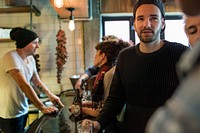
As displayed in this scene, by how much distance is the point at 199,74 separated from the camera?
219 millimetres

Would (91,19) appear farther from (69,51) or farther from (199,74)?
(199,74)

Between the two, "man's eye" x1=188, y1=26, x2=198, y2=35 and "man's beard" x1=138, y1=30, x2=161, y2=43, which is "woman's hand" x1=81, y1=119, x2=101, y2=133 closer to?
"man's beard" x1=138, y1=30, x2=161, y2=43

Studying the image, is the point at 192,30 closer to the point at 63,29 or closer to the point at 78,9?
the point at 78,9

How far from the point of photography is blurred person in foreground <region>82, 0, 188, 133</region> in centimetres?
128

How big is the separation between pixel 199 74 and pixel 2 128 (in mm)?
2286

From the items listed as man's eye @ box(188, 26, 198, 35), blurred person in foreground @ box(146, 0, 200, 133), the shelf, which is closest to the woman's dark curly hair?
man's eye @ box(188, 26, 198, 35)

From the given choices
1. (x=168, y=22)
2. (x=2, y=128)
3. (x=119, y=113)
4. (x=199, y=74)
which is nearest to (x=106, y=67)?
(x=119, y=113)

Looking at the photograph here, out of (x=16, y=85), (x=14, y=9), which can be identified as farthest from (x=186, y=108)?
(x=14, y=9)

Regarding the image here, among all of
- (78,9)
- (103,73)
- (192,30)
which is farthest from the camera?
(78,9)

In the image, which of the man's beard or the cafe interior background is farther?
the cafe interior background

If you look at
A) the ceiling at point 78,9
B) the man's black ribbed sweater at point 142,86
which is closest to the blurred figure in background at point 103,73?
the man's black ribbed sweater at point 142,86

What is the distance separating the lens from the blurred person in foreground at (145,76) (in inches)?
50.3

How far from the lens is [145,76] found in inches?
51.7

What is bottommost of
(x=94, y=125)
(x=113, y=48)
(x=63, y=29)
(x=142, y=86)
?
(x=94, y=125)
